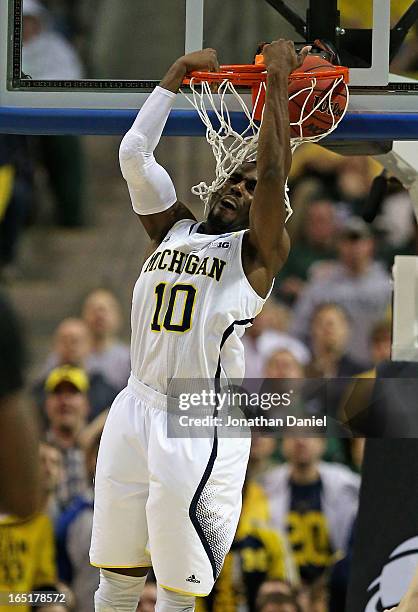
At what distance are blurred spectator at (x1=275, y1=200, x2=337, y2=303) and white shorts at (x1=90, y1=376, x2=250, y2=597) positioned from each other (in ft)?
10.3

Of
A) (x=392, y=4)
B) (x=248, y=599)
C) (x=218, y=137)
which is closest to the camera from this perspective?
(x=218, y=137)

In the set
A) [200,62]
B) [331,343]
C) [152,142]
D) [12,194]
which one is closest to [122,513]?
[152,142]

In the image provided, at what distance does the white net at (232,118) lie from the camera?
3328mm

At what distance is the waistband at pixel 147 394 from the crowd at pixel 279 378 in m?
1.56

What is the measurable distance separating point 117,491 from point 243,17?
5.79 feet

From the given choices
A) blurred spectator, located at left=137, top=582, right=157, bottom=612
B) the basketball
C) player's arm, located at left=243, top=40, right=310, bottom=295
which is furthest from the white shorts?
blurred spectator, located at left=137, top=582, right=157, bottom=612

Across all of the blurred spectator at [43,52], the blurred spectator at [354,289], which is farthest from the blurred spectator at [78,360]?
the blurred spectator at [43,52]

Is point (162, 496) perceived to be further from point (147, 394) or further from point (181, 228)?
point (181, 228)

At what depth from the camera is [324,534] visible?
537 cm

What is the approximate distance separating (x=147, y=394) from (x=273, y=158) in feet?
2.71

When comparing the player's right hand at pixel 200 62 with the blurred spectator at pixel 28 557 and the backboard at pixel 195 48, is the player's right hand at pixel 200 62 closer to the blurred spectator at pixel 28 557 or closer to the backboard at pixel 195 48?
the backboard at pixel 195 48

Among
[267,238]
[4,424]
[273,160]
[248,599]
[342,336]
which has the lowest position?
[248,599]

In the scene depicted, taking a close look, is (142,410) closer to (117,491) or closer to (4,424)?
(117,491)

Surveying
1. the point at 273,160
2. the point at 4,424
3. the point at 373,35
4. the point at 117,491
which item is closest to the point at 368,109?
the point at 373,35
